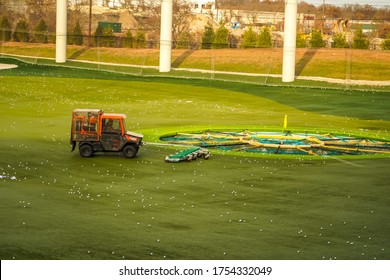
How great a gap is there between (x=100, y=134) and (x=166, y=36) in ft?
135

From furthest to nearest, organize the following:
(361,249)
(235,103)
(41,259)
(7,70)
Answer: (7,70) < (235,103) < (361,249) < (41,259)

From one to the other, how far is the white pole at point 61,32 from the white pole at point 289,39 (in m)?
20.7

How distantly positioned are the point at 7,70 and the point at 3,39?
33171 mm

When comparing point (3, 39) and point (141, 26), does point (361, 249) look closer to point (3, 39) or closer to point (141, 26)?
point (3, 39)

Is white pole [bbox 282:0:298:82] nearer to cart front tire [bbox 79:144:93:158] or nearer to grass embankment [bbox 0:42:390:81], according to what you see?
grass embankment [bbox 0:42:390:81]

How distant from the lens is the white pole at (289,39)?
202 feet

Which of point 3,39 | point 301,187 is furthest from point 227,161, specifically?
point 3,39

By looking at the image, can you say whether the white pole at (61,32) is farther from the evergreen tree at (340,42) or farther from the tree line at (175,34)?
the evergreen tree at (340,42)

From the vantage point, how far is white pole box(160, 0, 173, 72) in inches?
2621

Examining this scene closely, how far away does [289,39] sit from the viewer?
61.7m

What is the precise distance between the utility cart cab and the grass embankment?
123 feet

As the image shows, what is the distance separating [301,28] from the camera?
128250 mm

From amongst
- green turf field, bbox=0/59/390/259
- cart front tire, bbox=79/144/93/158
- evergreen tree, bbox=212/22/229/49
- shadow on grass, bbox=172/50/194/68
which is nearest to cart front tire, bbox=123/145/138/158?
green turf field, bbox=0/59/390/259

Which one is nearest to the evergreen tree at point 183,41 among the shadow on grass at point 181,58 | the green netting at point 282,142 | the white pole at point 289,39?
the shadow on grass at point 181,58
